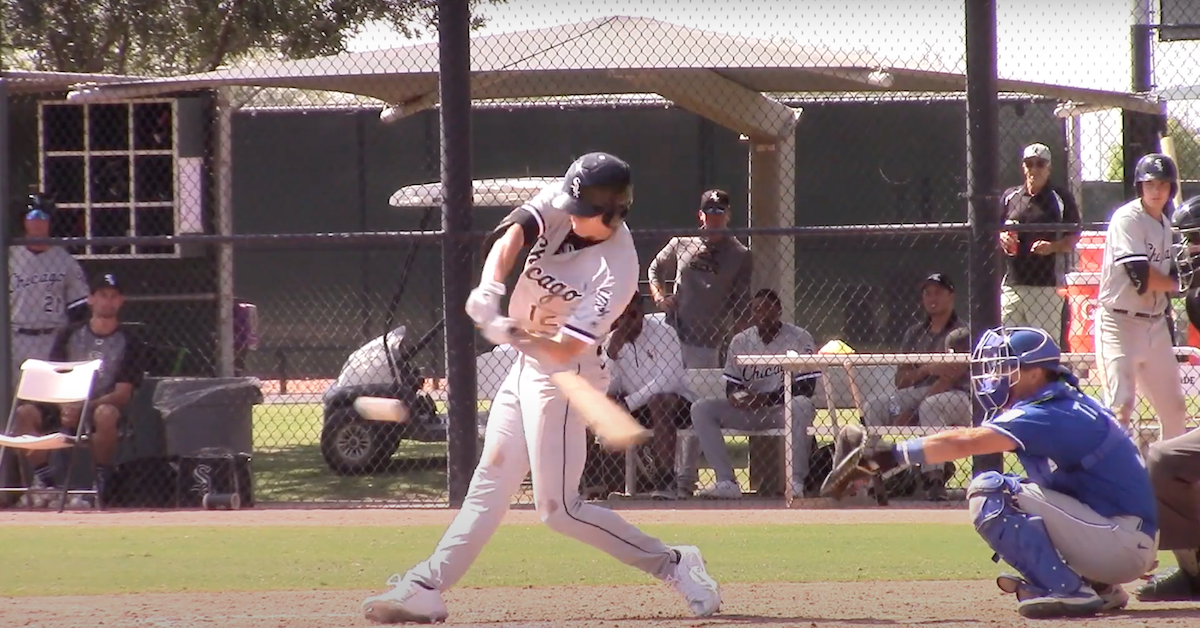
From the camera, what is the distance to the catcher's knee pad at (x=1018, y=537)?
18.1ft

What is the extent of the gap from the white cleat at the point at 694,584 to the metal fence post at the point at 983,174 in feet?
11.9

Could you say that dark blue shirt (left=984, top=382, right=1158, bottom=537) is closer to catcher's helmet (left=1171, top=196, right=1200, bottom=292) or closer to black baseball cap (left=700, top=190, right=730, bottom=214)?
catcher's helmet (left=1171, top=196, right=1200, bottom=292)

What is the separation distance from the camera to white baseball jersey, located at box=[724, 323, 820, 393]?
951 centimetres

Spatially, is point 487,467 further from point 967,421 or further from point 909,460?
point 967,421

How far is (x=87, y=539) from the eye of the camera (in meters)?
8.12

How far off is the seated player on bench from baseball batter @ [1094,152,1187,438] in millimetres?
2437

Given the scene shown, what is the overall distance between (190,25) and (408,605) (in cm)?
971

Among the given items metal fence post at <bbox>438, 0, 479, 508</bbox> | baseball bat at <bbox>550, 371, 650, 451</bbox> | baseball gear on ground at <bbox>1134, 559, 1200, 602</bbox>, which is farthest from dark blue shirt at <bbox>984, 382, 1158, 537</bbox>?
metal fence post at <bbox>438, 0, 479, 508</bbox>

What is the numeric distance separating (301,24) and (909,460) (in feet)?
32.9

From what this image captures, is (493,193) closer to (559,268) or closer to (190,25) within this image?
(190,25)

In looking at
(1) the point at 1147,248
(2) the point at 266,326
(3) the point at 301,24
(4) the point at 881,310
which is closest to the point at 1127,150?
(1) the point at 1147,248

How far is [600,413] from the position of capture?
5.10 metres

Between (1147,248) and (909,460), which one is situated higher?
(1147,248)

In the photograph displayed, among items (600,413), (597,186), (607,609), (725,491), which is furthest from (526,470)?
(725,491)
